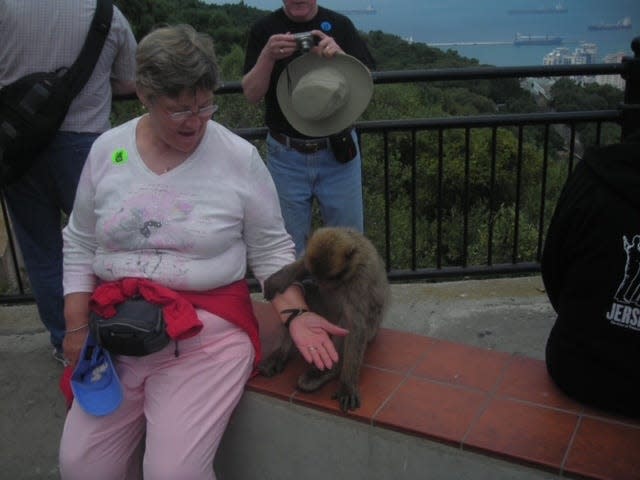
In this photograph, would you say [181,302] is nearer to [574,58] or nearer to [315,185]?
[315,185]

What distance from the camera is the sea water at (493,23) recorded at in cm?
613

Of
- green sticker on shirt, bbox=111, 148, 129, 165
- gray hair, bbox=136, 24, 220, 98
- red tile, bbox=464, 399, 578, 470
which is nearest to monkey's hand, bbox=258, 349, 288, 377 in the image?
red tile, bbox=464, 399, 578, 470

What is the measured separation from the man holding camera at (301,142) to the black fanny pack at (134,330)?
1429 millimetres

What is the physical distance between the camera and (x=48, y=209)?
343cm

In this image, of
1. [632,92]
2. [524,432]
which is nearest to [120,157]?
[524,432]

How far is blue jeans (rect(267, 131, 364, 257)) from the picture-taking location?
3477mm

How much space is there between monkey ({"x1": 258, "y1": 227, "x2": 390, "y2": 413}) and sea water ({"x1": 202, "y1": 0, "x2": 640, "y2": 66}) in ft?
7.02

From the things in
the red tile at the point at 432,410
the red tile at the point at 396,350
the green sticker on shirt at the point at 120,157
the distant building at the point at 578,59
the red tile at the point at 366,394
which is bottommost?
the red tile at the point at 432,410

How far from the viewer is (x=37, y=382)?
3.52 m

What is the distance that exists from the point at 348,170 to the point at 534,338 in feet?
4.65

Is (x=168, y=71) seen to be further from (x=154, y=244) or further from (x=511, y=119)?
(x=511, y=119)

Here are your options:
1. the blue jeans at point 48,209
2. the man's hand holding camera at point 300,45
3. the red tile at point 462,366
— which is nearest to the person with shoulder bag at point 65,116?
the blue jeans at point 48,209

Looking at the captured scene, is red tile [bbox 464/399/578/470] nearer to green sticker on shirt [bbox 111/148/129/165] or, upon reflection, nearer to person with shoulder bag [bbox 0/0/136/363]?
green sticker on shirt [bbox 111/148/129/165]

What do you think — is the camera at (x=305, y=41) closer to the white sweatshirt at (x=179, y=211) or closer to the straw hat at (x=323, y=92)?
the straw hat at (x=323, y=92)
